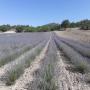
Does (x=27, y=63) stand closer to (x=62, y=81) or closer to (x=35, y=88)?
(x=62, y=81)

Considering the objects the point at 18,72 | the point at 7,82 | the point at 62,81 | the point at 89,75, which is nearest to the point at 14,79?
the point at 7,82

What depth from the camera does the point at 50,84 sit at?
8.46 metres

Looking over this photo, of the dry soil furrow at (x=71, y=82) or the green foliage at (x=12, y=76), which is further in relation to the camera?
the green foliage at (x=12, y=76)

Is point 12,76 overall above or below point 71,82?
above

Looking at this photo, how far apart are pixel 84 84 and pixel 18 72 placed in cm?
307

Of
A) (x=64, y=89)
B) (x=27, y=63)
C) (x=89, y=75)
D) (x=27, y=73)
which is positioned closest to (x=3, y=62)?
(x=27, y=63)

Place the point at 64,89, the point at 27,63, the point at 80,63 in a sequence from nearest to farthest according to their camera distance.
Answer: the point at 64,89
the point at 80,63
the point at 27,63

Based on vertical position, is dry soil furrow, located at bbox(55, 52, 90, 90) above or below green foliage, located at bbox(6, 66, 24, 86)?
below

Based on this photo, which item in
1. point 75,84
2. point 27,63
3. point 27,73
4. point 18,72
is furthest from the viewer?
point 27,63

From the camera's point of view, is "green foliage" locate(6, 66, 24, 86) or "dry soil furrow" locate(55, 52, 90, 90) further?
"green foliage" locate(6, 66, 24, 86)

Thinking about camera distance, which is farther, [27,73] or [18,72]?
[27,73]

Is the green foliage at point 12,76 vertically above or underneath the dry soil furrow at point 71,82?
above

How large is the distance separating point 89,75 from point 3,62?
19.1ft

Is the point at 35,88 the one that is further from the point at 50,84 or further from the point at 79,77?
the point at 79,77
